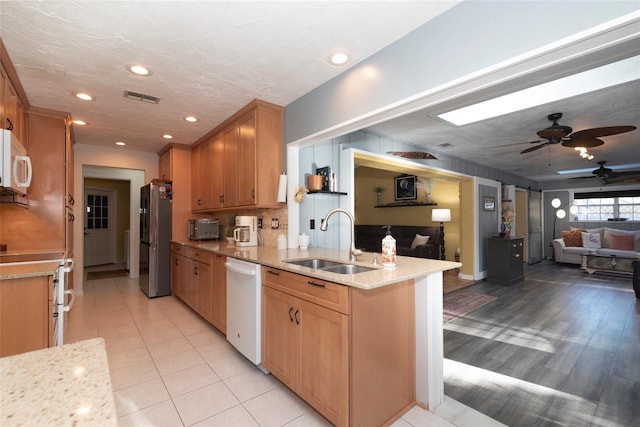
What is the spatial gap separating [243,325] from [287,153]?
1.72m

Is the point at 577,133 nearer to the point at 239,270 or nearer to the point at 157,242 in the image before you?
the point at 239,270

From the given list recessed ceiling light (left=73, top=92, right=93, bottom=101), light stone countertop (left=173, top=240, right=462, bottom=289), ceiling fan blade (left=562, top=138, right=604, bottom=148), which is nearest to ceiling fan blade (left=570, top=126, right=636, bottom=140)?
ceiling fan blade (left=562, top=138, right=604, bottom=148)

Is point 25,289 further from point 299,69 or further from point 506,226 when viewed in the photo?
point 506,226

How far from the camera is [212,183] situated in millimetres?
4027

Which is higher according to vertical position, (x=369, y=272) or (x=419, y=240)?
(x=369, y=272)

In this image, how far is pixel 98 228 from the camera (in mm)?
7445

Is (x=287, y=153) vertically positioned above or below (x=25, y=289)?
above

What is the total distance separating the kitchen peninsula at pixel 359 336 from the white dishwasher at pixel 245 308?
97 millimetres

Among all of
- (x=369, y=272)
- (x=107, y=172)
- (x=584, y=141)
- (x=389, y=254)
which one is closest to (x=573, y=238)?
(x=584, y=141)

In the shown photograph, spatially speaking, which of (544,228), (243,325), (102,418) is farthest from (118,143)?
(544,228)

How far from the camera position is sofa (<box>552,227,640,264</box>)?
683cm

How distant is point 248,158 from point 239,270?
4.27 feet

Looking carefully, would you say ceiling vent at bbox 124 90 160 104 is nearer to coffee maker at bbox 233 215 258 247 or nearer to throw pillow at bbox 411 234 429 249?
coffee maker at bbox 233 215 258 247

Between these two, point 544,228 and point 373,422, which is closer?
point 373,422
